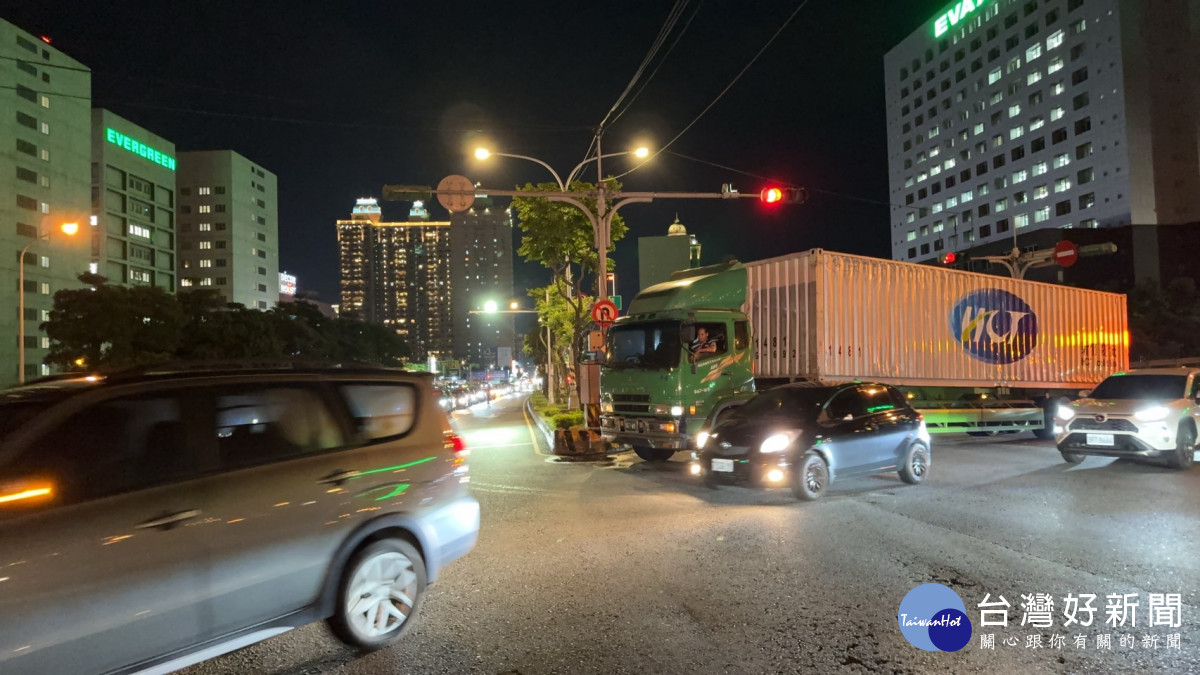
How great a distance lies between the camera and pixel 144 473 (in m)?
3.41

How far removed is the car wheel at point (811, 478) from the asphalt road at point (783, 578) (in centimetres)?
18

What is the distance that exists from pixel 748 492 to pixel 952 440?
30.2 ft

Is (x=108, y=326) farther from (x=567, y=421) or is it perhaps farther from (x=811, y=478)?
(x=811, y=478)

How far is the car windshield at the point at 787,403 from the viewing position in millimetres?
9609

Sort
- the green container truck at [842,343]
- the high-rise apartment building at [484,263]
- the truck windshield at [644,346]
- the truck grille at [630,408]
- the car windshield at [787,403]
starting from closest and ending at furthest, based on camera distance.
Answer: the car windshield at [787,403], the truck windshield at [644,346], the green container truck at [842,343], the truck grille at [630,408], the high-rise apartment building at [484,263]

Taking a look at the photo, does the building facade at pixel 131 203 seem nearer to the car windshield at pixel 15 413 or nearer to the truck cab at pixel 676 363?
the truck cab at pixel 676 363

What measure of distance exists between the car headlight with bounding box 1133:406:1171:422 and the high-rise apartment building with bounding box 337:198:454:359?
440 ft

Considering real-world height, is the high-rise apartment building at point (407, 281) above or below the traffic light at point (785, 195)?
above

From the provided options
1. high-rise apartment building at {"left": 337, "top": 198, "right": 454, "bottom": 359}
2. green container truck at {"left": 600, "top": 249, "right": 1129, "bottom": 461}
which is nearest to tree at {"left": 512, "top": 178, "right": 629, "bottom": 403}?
green container truck at {"left": 600, "top": 249, "right": 1129, "bottom": 461}

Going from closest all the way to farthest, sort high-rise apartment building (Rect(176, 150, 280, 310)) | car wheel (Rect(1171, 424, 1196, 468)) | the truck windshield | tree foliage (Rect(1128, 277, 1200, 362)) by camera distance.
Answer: car wheel (Rect(1171, 424, 1196, 468))
the truck windshield
tree foliage (Rect(1128, 277, 1200, 362))
high-rise apartment building (Rect(176, 150, 280, 310))

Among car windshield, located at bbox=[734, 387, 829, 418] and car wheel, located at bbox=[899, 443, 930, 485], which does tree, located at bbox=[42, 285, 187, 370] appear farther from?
car wheel, located at bbox=[899, 443, 930, 485]

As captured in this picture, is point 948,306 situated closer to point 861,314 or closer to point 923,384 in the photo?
point 923,384

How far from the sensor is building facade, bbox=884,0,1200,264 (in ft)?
207

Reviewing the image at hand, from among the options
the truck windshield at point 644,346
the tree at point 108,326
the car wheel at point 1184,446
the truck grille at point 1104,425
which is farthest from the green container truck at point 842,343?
the tree at point 108,326
